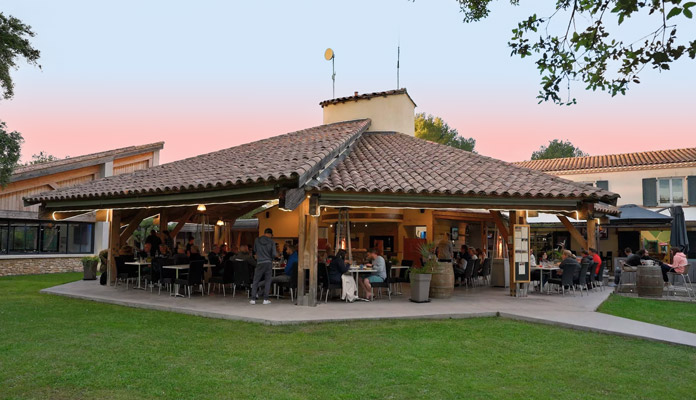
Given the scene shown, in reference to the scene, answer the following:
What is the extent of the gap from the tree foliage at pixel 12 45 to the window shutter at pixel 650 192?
24.5 m

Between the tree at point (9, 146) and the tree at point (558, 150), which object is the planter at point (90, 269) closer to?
the tree at point (9, 146)

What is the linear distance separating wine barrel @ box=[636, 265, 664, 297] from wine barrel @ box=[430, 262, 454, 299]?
5734 millimetres

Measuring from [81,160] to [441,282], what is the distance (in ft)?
57.5

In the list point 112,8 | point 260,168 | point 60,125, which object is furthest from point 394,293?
point 60,125

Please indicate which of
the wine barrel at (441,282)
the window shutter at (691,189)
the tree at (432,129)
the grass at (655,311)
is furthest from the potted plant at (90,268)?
the window shutter at (691,189)

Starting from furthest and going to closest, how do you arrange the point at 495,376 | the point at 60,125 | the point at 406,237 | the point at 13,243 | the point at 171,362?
the point at 60,125
the point at 13,243
the point at 406,237
the point at 171,362
the point at 495,376

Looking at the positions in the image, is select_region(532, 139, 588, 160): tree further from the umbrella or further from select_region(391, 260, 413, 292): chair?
select_region(391, 260, 413, 292): chair

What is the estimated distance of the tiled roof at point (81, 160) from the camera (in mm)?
19736

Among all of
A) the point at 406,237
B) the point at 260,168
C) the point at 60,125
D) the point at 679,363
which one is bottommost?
the point at 679,363

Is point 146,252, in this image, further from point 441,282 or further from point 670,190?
point 670,190

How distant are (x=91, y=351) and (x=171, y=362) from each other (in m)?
1.22

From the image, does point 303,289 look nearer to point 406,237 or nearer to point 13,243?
point 406,237

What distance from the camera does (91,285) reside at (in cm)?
1381

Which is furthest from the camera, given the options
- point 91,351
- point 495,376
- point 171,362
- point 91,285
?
point 91,285
